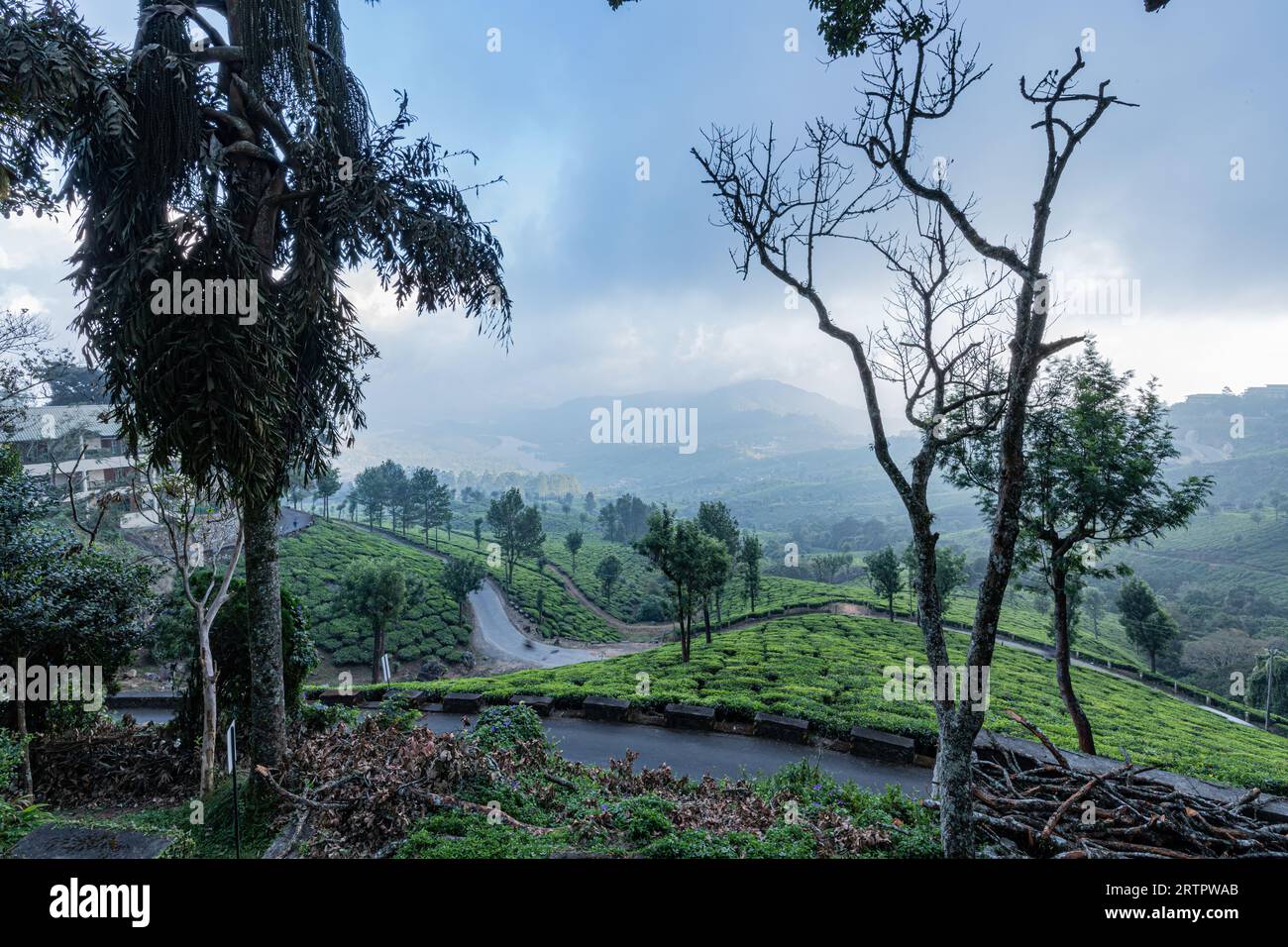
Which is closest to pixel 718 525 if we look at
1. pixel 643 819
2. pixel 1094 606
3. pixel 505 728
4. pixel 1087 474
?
pixel 1087 474

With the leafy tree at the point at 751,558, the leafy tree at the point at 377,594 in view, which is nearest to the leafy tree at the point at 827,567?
the leafy tree at the point at 751,558

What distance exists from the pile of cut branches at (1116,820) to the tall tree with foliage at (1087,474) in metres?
3.76

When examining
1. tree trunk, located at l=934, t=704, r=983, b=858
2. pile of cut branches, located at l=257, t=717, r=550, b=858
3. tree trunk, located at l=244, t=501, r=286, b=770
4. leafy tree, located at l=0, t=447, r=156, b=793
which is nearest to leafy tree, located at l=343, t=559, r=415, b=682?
leafy tree, located at l=0, t=447, r=156, b=793

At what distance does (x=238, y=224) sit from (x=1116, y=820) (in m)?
11.8

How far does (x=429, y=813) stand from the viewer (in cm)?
573

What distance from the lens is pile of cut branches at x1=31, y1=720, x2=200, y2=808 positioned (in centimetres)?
742

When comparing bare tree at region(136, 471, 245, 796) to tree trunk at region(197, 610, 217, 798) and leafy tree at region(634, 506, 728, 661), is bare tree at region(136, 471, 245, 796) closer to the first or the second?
tree trunk at region(197, 610, 217, 798)

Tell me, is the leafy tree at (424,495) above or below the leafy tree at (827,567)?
above

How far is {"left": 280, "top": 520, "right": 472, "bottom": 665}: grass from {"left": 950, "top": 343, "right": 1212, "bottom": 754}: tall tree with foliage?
87.0 feet

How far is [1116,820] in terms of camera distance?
5.61 metres

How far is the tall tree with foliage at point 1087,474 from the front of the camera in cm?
937

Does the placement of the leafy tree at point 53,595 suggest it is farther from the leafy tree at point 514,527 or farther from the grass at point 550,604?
the leafy tree at point 514,527

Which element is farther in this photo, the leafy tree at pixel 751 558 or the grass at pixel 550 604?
the grass at pixel 550 604

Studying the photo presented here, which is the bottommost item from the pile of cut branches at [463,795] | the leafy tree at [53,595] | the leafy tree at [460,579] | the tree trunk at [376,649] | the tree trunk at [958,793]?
the tree trunk at [376,649]
